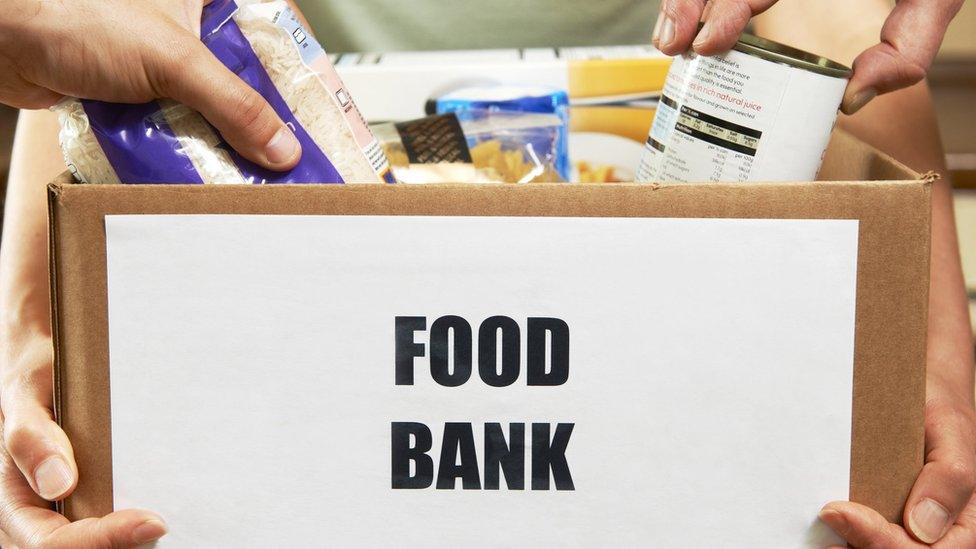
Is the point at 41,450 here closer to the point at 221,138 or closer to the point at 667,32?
the point at 221,138

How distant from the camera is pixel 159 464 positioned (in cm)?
51

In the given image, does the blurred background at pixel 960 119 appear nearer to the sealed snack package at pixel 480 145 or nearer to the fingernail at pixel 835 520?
the sealed snack package at pixel 480 145

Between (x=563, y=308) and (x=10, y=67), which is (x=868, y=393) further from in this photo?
(x=10, y=67)

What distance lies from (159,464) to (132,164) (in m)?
0.19

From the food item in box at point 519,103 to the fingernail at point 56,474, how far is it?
0.50 metres

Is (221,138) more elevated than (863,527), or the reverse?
(221,138)

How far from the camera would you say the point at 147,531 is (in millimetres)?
509

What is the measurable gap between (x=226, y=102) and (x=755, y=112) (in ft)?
1.14

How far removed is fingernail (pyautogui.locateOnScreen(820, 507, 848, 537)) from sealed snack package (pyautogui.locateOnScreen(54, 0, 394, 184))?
386 millimetres

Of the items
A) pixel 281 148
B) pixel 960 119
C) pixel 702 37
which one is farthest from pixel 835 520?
pixel 960 119

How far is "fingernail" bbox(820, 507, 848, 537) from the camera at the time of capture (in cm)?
50

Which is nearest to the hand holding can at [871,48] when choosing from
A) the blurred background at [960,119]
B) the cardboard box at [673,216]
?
Answer: the cardboard box at [673,216]

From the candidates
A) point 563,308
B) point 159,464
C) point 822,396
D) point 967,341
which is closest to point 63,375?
point 159,464

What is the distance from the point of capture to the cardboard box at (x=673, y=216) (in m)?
0.49
